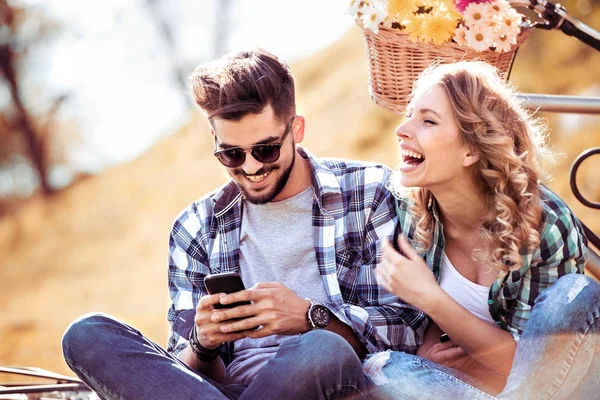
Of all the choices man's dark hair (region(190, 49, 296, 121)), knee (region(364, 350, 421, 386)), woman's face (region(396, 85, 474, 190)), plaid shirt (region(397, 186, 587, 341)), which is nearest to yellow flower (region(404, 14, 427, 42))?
woman's face (region(396, 85, 474, 190))

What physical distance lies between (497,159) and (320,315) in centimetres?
78

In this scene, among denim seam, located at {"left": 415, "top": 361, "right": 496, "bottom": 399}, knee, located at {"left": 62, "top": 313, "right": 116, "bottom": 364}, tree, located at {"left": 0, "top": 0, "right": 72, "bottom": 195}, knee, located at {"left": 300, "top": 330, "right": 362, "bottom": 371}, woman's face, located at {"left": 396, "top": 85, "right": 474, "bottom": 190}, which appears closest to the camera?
knee, located at {"left": 300, "top": 330, "right": 362, "bottom": 371}

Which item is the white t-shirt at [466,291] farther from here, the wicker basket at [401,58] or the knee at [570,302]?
the wicker basket at [401,58]

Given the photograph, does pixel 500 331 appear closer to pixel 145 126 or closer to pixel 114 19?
pixel 145 126

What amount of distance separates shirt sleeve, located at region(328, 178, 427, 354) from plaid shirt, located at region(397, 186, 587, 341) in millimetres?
299

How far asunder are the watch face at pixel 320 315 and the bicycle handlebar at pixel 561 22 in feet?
4.53

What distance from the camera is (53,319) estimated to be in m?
11.4

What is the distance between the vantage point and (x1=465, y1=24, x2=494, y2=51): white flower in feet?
9.45

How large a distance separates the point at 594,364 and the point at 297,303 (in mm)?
911

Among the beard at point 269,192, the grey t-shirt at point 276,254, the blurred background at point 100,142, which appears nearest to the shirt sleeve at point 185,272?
the grey t-shirt at point 276,254

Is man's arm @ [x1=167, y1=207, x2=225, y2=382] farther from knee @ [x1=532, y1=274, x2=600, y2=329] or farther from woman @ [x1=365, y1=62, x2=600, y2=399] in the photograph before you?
knee @ [x1=532, y1=274, x2=600, y2=329]

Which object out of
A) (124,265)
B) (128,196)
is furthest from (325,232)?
(128,196)

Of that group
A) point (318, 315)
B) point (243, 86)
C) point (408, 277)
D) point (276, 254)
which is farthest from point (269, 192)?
point (408, 277)

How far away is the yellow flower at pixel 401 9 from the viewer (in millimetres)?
2895
